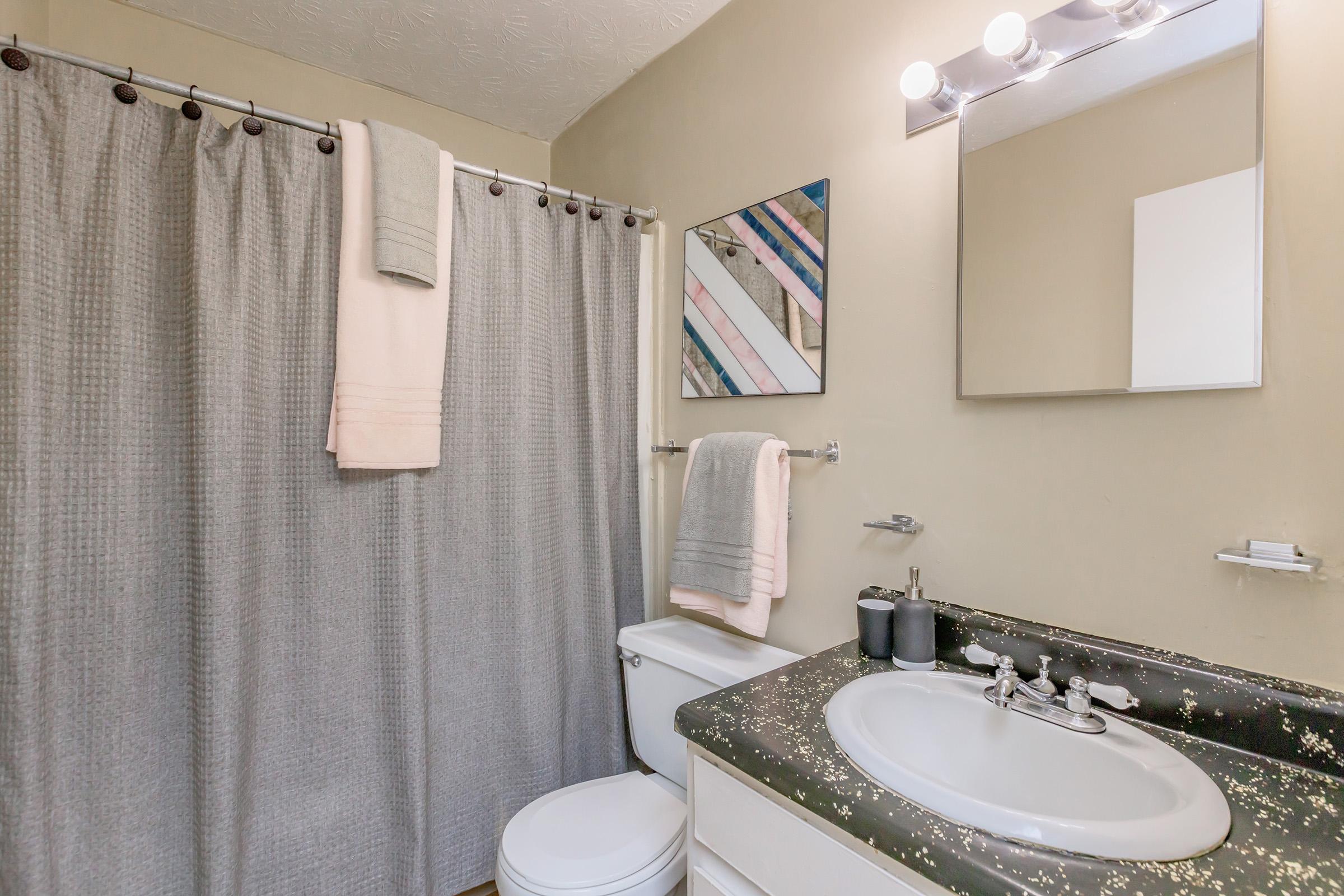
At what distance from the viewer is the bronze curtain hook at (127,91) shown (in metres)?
1.17

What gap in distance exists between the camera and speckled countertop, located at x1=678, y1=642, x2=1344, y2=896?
1.84 feet

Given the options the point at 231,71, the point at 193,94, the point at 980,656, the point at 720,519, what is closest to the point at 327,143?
the point at 193,94

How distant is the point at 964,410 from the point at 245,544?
1.52 metres

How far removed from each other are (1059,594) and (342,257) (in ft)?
5.25

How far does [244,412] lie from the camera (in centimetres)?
129

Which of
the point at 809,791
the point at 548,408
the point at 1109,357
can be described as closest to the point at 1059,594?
the point at 1109,357

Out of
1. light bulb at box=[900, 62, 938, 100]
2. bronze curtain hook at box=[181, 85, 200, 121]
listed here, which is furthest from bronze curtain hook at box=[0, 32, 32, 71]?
light bulb at box=[900, 62, 938, 100]

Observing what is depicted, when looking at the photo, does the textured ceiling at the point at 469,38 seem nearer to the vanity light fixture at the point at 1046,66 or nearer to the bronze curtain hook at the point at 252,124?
the bronze curtain hook at the point at 252,124

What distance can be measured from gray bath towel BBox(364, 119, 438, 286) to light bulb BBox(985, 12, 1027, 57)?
1.18 m

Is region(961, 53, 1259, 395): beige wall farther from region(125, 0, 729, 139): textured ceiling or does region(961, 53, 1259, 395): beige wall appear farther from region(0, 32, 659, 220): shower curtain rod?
region(0, 32, 659, 220): shower curtain rod

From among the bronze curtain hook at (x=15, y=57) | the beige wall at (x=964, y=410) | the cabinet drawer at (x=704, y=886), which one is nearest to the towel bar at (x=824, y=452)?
the beige wall at (x=964, y=410)

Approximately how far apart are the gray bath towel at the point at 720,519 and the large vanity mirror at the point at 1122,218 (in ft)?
1.72

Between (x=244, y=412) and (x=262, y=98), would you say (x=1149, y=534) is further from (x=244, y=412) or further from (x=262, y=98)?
(x=262, y=98)

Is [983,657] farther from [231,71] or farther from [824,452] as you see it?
[231,71]
